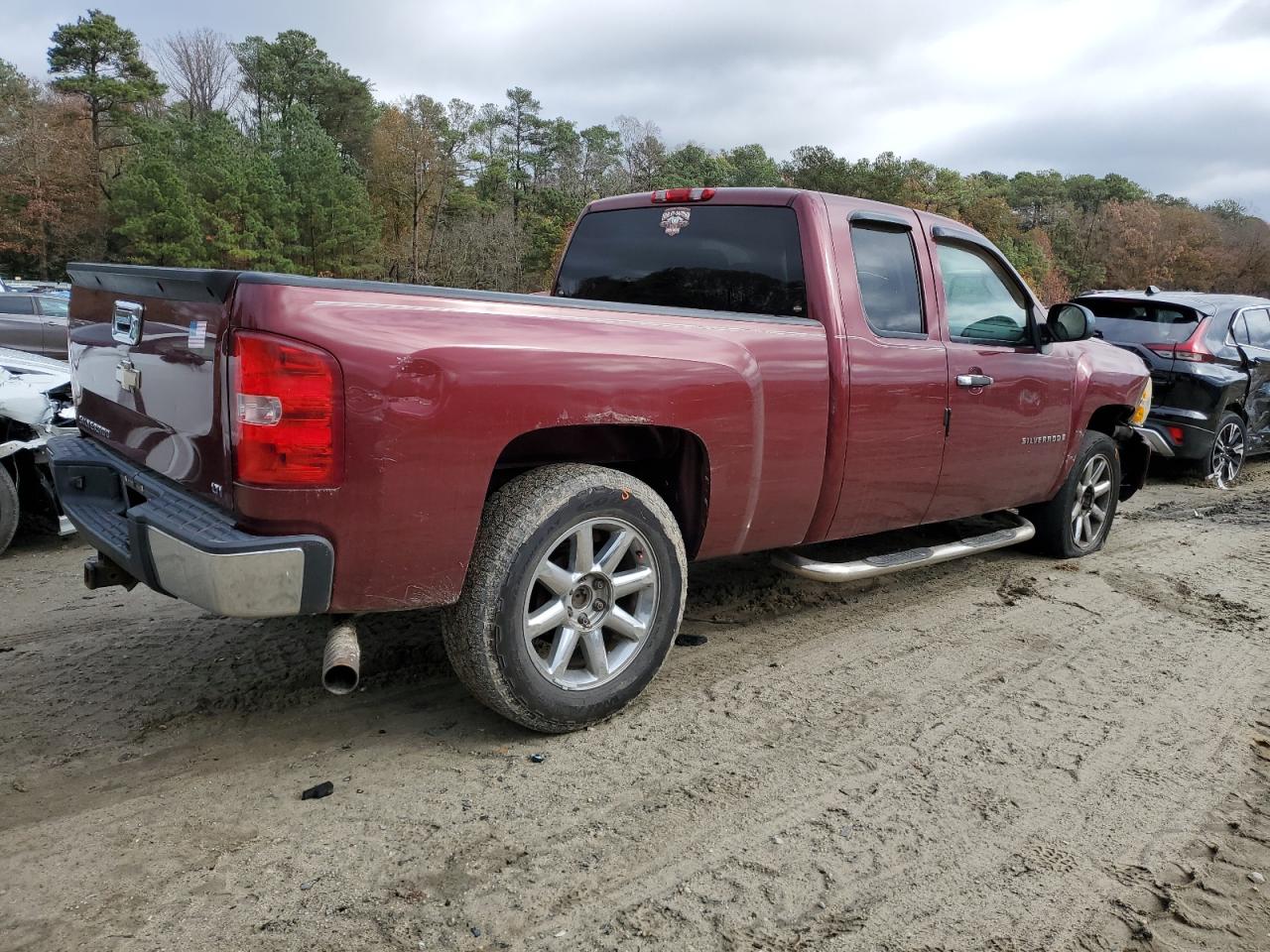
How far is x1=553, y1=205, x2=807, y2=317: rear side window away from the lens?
4070mm

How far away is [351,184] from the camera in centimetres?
4684

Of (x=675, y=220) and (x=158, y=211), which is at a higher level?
(x=158, y=211)

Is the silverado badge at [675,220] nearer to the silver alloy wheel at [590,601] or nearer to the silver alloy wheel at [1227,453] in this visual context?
the silver alloy wheel at [590,601]

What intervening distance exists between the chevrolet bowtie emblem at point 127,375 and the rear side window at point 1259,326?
994 cm

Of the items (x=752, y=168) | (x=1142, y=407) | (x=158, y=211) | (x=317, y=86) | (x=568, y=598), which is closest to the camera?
(x=568, y=598)

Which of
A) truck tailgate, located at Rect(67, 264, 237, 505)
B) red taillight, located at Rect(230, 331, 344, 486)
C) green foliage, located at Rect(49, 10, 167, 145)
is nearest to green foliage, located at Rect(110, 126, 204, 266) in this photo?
green foliage, located at Rect(49, 10, 167, 145)

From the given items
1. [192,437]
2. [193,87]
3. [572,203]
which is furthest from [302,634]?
[193,87]

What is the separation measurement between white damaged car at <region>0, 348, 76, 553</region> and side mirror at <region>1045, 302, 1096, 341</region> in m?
5.51

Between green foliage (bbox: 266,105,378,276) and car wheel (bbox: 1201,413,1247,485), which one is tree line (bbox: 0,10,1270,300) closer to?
green foliage (bbox: 266,105,378,276)

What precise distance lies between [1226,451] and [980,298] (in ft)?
19.3

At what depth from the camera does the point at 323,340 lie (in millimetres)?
2520

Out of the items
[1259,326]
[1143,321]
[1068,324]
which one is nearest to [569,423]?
[1068,324]

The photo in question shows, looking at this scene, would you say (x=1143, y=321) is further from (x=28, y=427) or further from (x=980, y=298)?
(x=28, y=427)

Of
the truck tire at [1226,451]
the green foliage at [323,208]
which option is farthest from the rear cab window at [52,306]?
the green foliage at [323,208]
